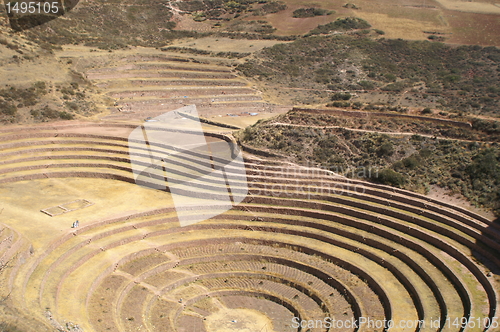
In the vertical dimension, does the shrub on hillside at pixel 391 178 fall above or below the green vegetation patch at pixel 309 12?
below

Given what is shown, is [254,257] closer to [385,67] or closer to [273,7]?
[385,67]

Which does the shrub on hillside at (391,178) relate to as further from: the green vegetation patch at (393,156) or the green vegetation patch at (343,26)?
the green vegetation patch at (343,26)

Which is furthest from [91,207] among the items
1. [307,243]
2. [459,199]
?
[459,199]

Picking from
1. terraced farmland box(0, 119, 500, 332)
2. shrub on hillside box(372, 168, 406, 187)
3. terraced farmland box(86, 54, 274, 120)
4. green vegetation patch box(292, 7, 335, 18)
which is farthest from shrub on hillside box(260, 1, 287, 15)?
shrub on hillside box(372, 168, 406, 187)

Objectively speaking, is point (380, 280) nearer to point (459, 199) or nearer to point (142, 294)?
point (459, 199)

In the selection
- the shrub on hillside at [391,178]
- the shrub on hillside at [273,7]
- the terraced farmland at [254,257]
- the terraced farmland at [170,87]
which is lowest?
the terraced farmland at [254,257]

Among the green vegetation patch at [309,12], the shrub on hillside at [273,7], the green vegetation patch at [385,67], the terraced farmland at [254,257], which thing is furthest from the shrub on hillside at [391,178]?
the shrub on hillside at [273,7]

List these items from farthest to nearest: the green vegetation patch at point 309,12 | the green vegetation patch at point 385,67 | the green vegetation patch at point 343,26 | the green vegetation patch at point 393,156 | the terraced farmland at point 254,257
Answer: the green vegetation patch at point 309,12 → the green vegetation patch at point 343,26 → the green vegetation patch at point 385,67 → the green vegetation patch at point 393,156 → the terraced farmland at point 254,257

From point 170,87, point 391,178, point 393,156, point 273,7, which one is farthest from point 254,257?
point 273,7

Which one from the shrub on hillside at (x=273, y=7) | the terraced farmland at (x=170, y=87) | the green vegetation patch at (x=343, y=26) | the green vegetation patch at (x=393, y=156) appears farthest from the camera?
the shrub on hillside at (x=273, y=7)
